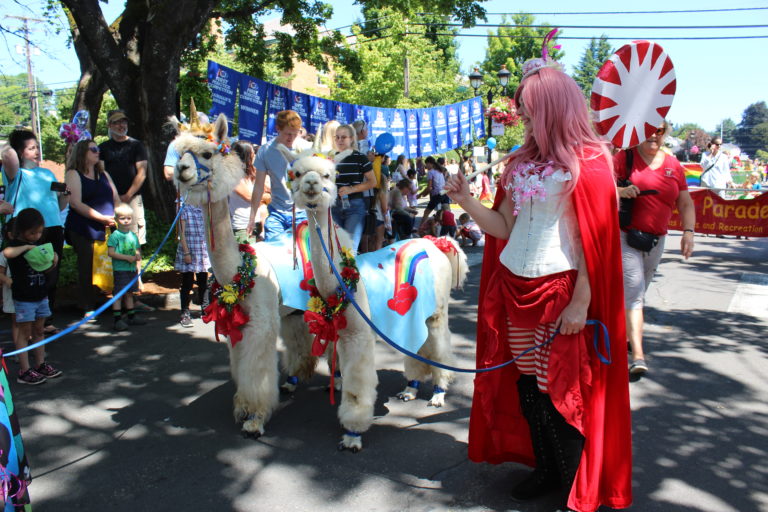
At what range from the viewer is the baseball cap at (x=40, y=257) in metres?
4.46

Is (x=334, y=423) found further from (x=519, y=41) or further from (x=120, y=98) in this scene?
(x=519, y=41)

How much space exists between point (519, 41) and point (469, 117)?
38836 mm

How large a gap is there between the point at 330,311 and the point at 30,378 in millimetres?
2785

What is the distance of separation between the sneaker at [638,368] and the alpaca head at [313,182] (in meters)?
2.91

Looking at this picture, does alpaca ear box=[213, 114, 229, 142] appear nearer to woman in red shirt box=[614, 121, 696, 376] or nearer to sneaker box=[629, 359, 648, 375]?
woman in red shirt box=[614, 121, 696, 376]

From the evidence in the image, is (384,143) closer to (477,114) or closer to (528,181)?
(528,181)

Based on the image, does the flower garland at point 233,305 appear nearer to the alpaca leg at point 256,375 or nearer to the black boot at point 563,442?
the alpaca leg at point 256,375

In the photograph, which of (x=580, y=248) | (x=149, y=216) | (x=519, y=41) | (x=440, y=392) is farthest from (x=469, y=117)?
(x=519, y=41)

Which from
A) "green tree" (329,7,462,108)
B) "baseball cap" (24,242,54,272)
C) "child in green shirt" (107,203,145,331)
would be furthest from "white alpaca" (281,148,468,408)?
"green tree" (329,7,462,108)

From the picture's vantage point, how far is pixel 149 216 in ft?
30.2

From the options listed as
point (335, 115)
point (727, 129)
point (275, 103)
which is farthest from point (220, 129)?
point (727, 129)

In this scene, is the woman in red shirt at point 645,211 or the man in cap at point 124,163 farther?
the man in cap at point 124,163

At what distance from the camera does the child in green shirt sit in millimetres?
6246

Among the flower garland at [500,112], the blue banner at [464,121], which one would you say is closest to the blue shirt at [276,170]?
the blue banner at [464,121]
